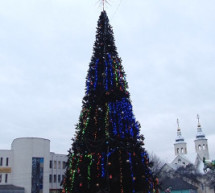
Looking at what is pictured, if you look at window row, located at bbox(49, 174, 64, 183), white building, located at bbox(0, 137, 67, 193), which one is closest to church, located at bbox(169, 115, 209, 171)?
window row, located at bbox(49, 174, 64, 183)

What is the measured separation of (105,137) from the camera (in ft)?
33.8

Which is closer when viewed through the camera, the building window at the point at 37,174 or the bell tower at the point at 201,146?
the building window at the point at 37,174

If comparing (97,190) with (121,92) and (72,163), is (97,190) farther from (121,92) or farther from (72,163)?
(121,92)

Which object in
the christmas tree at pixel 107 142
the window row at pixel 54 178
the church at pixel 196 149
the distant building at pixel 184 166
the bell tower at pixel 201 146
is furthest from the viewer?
the bell tower at pixel 201 146

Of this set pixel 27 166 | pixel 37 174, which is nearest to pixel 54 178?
pixel 37 174

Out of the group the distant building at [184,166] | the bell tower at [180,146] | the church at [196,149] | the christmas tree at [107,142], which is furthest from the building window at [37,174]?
the bell tower at [180,146]

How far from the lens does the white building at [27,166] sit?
4488 cm

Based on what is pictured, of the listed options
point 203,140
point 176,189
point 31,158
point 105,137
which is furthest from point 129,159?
point 203,140

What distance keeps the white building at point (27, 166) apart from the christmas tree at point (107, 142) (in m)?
37.1

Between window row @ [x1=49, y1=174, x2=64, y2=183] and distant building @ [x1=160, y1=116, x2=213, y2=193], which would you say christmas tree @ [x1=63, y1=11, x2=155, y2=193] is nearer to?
distant building @ [x1=160, y1=116, x2=213, y2=193]

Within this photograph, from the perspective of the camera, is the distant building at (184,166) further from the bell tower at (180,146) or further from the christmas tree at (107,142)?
the christmas tree at (107,142)

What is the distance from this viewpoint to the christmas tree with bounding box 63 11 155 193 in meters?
10.0

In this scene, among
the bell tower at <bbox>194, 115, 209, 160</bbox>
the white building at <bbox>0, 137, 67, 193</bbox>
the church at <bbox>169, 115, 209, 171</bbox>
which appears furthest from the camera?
the bell tower at <bbox>194, 115, 209, 160</bbox>

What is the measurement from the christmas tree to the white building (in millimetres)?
37142
